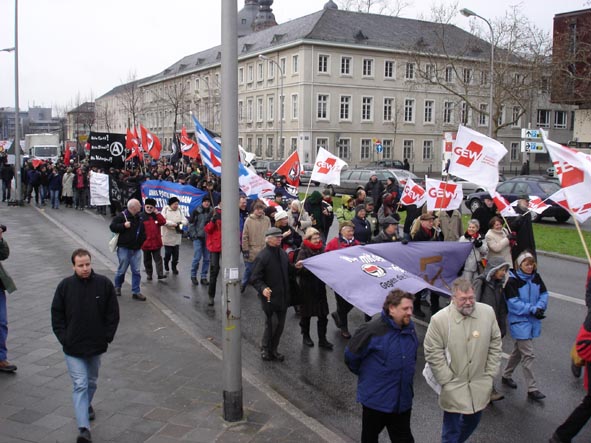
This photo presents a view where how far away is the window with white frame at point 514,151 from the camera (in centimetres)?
6628

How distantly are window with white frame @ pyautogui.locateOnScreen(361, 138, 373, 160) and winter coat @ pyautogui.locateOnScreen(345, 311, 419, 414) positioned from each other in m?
54.3

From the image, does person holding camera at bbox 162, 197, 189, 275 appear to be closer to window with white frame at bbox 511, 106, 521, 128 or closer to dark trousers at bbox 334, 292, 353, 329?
dark trousers at bbox 334, 292, 353, 329

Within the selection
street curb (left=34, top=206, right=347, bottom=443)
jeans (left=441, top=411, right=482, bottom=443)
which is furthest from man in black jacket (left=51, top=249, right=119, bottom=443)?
jeans (left=441, top=411, right=482, bottom=443)

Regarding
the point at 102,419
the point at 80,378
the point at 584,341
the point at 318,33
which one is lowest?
the point at 102,419

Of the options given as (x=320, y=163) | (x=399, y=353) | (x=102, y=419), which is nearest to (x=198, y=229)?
(x=320, y=163)

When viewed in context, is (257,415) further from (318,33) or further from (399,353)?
(318,33)

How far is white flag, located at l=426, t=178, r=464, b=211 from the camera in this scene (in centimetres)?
1091

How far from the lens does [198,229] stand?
11578 mm

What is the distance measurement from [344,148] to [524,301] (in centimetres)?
5146

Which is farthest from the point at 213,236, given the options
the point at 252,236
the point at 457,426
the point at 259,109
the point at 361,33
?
the point at 259,109

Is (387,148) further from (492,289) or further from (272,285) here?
(492,289)

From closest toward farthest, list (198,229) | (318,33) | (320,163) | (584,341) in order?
1. (584,341)
2. (198,229)
3. (320,163)
4. (318,33)

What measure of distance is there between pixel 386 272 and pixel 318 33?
50602 millimetres

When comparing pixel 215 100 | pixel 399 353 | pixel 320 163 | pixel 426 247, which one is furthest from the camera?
pixel 215 100
